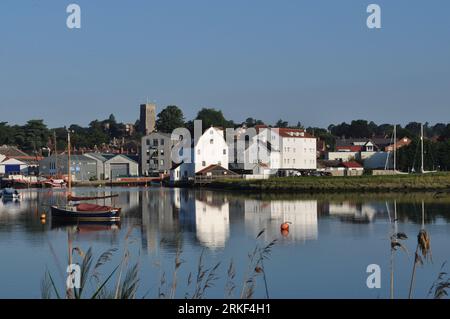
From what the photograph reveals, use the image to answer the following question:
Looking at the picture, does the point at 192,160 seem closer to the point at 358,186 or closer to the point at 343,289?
the point at 358,186

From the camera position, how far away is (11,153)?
106500 millimetres

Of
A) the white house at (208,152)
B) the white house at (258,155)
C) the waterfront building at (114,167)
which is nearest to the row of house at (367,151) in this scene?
the white house at (258,155)

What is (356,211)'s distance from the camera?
43.9 m

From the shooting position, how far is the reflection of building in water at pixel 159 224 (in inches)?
1088

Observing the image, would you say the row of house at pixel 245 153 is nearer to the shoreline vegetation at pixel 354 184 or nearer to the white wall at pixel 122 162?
the white wall at pixel 122 162

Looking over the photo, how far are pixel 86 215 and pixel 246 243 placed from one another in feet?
42.5

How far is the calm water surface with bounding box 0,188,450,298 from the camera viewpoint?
747 inches

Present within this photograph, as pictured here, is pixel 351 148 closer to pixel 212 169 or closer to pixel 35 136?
pixel 212 169

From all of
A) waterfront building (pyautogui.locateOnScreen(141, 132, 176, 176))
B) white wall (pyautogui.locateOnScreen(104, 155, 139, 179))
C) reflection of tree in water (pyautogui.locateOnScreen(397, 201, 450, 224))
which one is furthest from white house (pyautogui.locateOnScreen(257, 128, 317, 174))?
reflection of tree in water (pyautogui.locateOnScreen(397, 201, 450, 224))

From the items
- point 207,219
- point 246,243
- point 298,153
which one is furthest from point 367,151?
point 246,243

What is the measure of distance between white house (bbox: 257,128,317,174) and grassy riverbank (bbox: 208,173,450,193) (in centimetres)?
1672

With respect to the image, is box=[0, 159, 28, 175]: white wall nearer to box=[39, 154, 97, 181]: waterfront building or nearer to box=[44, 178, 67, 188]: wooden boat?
box=[39, 154, 97, 181]: waterfront building

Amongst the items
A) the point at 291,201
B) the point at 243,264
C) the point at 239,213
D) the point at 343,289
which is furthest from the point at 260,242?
the point at 291,201

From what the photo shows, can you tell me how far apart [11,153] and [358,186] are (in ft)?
203
